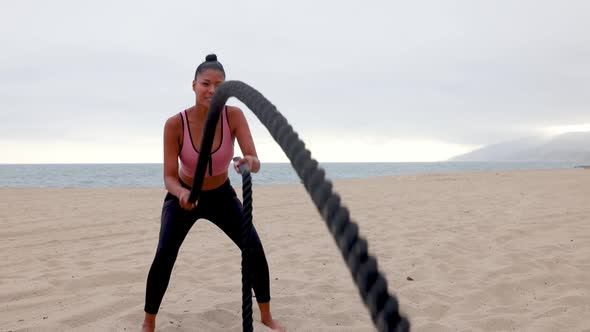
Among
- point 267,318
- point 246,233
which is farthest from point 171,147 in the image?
point 267,318

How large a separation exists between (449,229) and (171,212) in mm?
4350

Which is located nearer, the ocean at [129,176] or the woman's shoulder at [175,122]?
the woman's shoulder at [175,122]

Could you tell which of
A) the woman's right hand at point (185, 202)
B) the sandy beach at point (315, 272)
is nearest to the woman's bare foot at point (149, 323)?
the sandy beach at point (315, 272)

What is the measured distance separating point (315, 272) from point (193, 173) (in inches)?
77.5

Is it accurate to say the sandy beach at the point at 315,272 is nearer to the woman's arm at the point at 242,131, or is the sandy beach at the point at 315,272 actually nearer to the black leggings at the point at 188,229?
the black leggings at the point at 188,229

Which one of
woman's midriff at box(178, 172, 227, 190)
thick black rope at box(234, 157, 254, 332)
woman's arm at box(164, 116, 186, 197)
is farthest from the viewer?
woman's midriff at box(178, 172, 227, 190)

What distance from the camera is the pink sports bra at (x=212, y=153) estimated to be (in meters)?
2.55

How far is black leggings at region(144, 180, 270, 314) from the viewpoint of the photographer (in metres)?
2.61

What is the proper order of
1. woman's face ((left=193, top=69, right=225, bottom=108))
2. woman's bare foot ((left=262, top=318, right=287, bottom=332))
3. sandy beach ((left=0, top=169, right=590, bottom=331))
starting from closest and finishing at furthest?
1. woman's face ((left=193, top=69, right=225, bottom=108))
2. woman's bare foot ((left=262, top=318, right=287, bottom=332))
3. sandy beach ((left=0, top=169, right=590, bottom=331))

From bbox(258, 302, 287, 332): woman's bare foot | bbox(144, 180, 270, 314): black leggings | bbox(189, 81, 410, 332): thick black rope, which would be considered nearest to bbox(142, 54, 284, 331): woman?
bbox(144, 180, 270, 314): black leggings

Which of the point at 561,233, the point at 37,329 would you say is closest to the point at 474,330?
the point at 37,329

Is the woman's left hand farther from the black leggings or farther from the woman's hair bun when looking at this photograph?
the woman's hair bun

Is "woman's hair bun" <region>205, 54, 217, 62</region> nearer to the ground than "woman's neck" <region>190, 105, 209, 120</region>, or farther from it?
farther from it

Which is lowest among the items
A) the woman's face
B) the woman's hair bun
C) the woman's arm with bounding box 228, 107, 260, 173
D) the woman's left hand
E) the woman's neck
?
the woman's left hand
